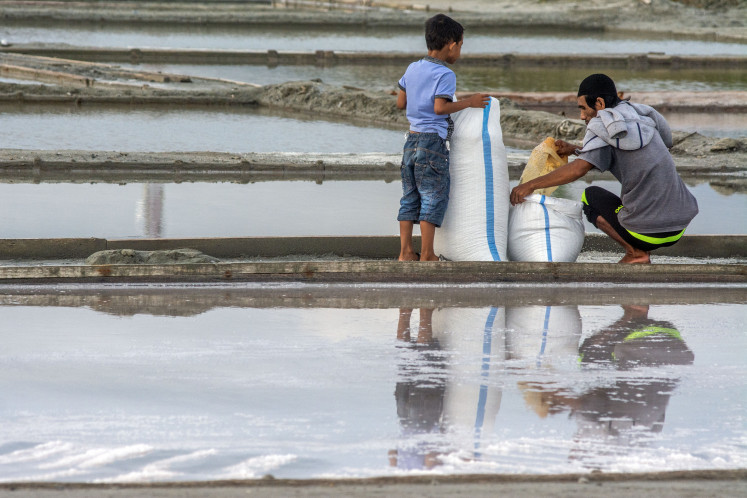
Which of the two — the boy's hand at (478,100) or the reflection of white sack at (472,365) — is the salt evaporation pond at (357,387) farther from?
the boy's hand at (478,100)

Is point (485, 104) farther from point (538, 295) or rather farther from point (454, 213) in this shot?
point (538, 295)

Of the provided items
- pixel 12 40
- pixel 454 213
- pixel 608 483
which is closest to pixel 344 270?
pixel 454 213

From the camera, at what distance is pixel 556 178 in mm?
5375

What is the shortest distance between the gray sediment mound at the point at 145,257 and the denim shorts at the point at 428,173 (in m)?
Answer: 1.25

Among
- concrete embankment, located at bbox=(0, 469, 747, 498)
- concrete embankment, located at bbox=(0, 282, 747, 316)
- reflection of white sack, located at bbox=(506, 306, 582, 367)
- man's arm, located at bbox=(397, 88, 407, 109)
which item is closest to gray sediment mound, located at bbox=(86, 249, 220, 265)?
concrete embankment, located at bbox=(0, 282, 747, 316)

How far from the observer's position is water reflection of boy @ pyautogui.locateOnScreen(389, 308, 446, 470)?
121 inches

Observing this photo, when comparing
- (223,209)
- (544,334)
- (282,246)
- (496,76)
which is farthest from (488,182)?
(496,76)

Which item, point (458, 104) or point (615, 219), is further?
point (615, 219)

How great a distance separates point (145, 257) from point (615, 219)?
250cm

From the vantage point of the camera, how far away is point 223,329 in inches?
174

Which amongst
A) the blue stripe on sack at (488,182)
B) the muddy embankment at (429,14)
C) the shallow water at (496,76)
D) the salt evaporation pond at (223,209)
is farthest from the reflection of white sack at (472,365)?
the muddy embankment at (429,14)

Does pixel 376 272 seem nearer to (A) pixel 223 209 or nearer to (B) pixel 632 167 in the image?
(B) pixel 632 167

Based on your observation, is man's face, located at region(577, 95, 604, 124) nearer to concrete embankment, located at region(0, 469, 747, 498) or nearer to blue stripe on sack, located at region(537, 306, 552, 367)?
blue stripe on sack, located at region(537, 306, 552, 367)

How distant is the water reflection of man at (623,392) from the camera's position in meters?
3.32
